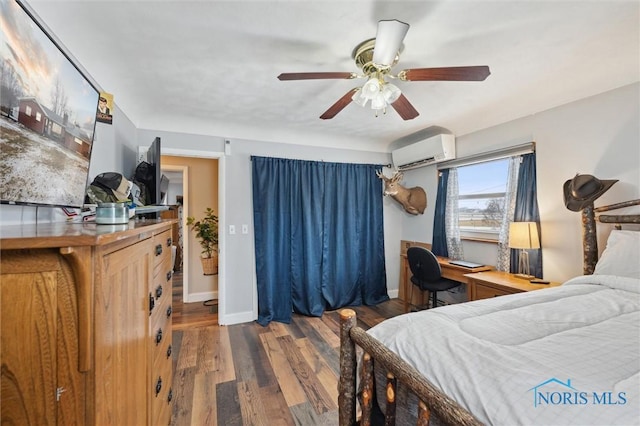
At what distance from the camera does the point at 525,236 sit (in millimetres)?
2438

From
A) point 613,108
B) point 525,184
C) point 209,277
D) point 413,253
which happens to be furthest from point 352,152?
point 209,277

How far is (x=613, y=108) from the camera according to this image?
210 centimetres

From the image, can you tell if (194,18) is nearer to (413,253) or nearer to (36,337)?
(36,337)

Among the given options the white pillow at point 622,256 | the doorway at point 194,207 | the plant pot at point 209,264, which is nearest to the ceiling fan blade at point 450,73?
the white pillow at point 622,256

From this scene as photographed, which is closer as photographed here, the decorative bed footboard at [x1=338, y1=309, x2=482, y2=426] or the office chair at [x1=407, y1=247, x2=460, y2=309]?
the decorative bed footboard at [x1=338, y1=309, x2=482, y2=426]

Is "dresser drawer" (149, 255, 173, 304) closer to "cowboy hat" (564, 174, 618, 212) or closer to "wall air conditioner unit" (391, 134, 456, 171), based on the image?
"cowboy hat" (564, 174, 618, 212)

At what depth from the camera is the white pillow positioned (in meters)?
1.72

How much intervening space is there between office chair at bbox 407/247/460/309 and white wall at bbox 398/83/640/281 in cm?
61

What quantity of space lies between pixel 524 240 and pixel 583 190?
0.59 meters

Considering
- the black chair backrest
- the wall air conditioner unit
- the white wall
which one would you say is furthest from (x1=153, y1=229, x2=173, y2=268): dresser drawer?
the white wall

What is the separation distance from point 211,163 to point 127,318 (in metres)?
3.71

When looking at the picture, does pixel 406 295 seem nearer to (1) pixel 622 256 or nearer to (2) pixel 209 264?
(1) pixel 622 256

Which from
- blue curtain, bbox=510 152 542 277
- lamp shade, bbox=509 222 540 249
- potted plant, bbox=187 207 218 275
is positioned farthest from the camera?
potted plant, bbox=187 207 218 275

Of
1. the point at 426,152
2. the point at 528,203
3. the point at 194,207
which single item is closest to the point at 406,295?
the point at 528,203
